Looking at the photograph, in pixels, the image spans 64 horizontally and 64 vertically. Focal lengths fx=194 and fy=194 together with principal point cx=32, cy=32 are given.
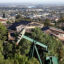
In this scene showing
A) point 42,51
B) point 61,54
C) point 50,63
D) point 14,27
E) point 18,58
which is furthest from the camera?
point 14,27

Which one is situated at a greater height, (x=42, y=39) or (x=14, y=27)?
(x=42, y=39)

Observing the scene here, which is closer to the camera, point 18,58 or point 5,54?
point 18,58

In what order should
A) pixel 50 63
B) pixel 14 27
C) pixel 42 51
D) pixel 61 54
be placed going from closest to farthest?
pixel 50 63 → pixel 42 51 → pixel 61 54 → pixel 14 27

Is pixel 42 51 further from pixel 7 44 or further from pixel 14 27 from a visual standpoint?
pixel 14 27

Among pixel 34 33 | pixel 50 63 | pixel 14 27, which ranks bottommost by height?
pixel 14 27

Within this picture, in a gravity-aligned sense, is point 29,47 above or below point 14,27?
above

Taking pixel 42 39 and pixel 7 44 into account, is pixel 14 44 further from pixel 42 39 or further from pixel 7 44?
pixel 42 39

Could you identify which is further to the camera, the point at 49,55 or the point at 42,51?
the point at 42,51

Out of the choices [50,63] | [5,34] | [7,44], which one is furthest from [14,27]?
[50,63]

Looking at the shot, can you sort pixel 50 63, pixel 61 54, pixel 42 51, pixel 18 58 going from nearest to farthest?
pixel 18 58 < pixel 50 63 < pixel 42 51 < pixel 61 54
